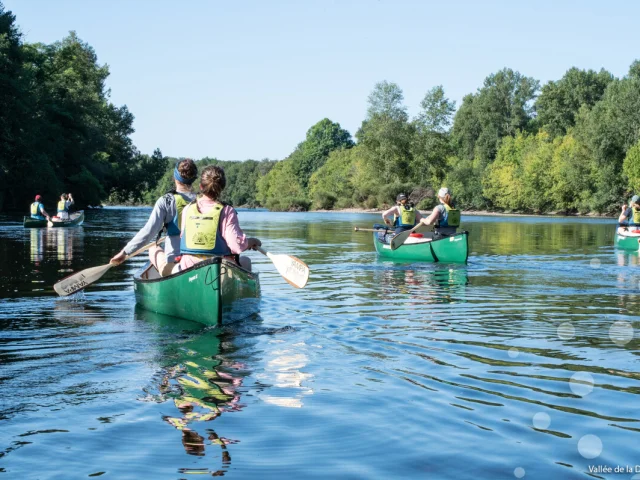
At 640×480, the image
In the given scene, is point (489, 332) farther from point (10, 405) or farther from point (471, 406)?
point (10, 405)

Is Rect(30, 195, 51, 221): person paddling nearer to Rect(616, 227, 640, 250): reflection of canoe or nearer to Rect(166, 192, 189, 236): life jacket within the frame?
Rect(616, 227, 640, 250): reflection of canoe

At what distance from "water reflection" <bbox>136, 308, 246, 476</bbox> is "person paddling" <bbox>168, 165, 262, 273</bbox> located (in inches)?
33.3

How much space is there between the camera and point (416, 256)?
56.2ft

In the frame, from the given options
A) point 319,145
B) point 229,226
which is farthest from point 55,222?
point 319,145

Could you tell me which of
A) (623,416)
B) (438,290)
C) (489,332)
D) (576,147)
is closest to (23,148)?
(438,290)

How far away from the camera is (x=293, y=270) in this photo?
884 centimetres

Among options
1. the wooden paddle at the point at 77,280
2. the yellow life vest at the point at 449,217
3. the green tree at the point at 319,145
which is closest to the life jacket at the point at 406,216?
the yellow life vest at the point at 449,217

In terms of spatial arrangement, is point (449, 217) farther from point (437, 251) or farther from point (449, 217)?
point (437, 251)

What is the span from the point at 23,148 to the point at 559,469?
45.6m

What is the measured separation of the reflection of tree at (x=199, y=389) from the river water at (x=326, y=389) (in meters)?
0.02

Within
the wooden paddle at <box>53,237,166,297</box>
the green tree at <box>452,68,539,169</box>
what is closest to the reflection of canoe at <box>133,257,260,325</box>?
the wooden paddle at <box>53,237,166,297</box>

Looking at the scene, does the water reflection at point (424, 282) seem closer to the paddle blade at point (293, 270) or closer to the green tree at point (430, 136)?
the paddle blade at point (293, 270)

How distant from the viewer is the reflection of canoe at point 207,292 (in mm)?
7593

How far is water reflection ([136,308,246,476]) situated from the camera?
14.0 feet
